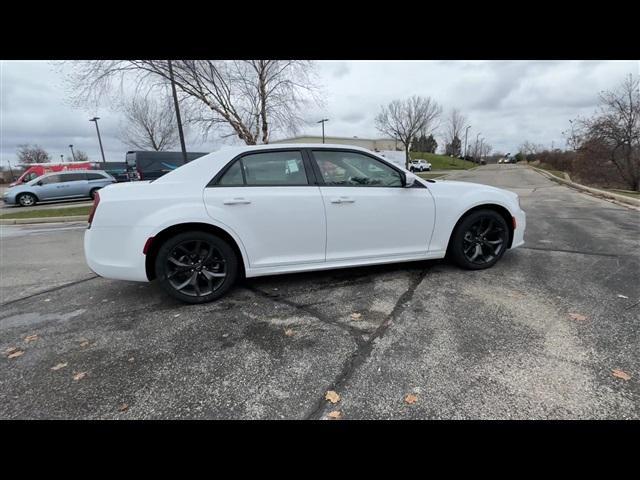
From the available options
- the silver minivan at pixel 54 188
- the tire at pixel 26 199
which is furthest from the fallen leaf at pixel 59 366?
the tire at pixel 26 199

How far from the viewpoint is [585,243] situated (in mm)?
5211

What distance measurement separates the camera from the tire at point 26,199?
15984 millimetres

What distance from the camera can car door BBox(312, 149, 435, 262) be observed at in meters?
3.42

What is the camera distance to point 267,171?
3375 millimetres

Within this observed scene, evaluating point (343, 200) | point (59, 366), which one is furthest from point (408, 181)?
point (59, 366)

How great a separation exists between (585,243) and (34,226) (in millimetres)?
14181

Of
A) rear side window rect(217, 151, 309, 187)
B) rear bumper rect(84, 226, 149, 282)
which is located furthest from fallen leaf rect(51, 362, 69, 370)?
rear side window rect(217, 151, 309, 187)

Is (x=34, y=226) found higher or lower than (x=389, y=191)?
lower

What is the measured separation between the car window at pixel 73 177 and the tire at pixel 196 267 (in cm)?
1819

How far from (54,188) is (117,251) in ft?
59.3

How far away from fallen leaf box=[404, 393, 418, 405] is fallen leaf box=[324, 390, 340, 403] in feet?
1.38

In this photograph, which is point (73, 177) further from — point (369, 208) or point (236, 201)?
point (369, 208)
